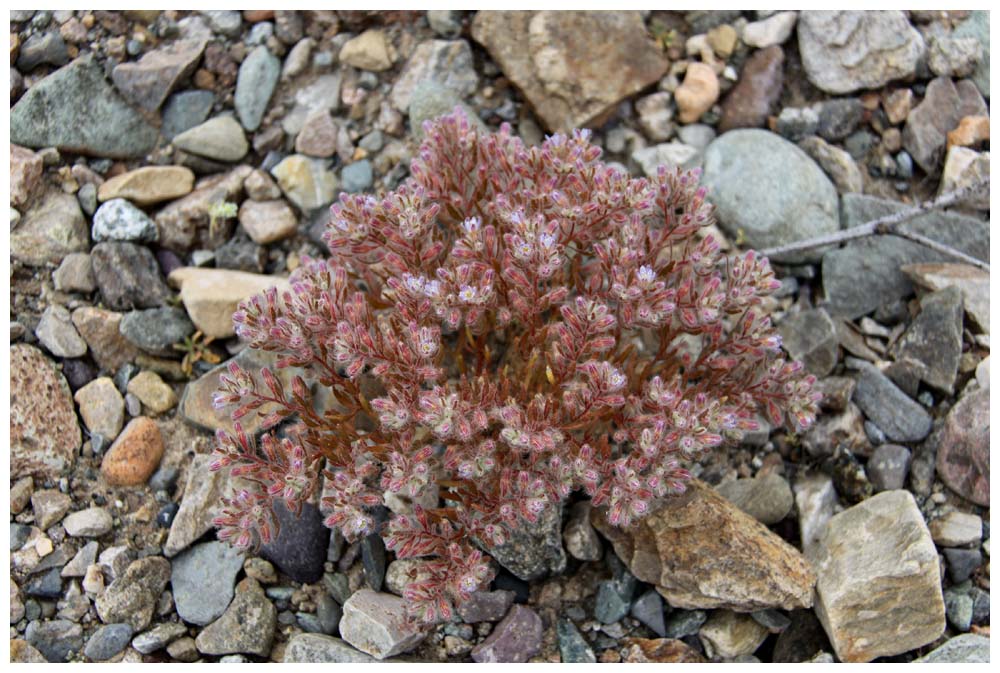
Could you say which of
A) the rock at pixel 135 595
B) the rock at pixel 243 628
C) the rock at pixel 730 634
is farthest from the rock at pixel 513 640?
the rock at pixel 135 595

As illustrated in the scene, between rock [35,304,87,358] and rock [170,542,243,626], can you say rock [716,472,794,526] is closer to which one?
rock [170,542,243,626]

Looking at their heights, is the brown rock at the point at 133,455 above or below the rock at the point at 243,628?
above

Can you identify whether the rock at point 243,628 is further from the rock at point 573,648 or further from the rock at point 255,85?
the rock at point 255,85

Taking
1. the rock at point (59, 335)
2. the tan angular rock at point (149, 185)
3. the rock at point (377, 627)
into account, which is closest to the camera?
the rock at point (377, 627)

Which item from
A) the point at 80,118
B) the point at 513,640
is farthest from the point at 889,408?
the point at 80,118

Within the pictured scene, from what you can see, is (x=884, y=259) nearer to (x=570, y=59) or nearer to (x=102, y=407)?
(x=570, y=59)

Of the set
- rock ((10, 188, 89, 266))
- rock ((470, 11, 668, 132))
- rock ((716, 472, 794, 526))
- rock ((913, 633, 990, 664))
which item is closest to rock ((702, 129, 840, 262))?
rock ((470, 11, 668, 132))

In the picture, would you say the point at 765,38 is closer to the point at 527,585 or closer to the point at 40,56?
the point at 527,585
